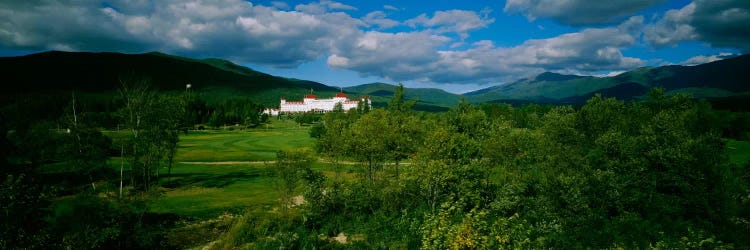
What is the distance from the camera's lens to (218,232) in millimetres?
28578

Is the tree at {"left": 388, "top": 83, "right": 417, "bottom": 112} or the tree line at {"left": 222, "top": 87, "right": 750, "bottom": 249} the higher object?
the tree at {"left": 388, "top": 83, "right": 417, "bottom": 112}

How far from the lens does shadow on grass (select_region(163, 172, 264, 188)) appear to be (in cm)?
4730

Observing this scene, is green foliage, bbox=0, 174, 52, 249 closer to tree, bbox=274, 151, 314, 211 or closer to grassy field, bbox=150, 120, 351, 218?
tree, bbox=274, 151, 314, 211

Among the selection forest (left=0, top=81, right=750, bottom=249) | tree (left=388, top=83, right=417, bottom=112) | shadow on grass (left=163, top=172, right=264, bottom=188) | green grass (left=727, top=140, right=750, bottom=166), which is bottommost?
green grass (left=727, top=140, right=750, bottom=166)

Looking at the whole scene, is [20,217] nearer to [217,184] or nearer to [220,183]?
[217,184]

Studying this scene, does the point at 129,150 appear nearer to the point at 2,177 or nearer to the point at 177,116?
the point at 177,116

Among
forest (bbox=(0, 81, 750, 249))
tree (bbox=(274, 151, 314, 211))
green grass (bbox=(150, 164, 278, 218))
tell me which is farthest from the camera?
green grass (bbox=(150, 164, 278, 218))

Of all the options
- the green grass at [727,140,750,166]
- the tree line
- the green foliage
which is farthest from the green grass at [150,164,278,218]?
the green grass at [727,140,750,166]

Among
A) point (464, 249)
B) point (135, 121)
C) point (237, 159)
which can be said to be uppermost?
point (135, 121)

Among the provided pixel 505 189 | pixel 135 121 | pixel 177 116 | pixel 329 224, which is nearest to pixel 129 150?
pixel 135 121

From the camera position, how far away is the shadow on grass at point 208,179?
4730 centimetres

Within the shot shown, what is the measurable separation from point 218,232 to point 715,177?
149 feet

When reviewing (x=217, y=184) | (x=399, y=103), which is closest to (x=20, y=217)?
(x=217, y=184)

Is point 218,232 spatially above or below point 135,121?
below
